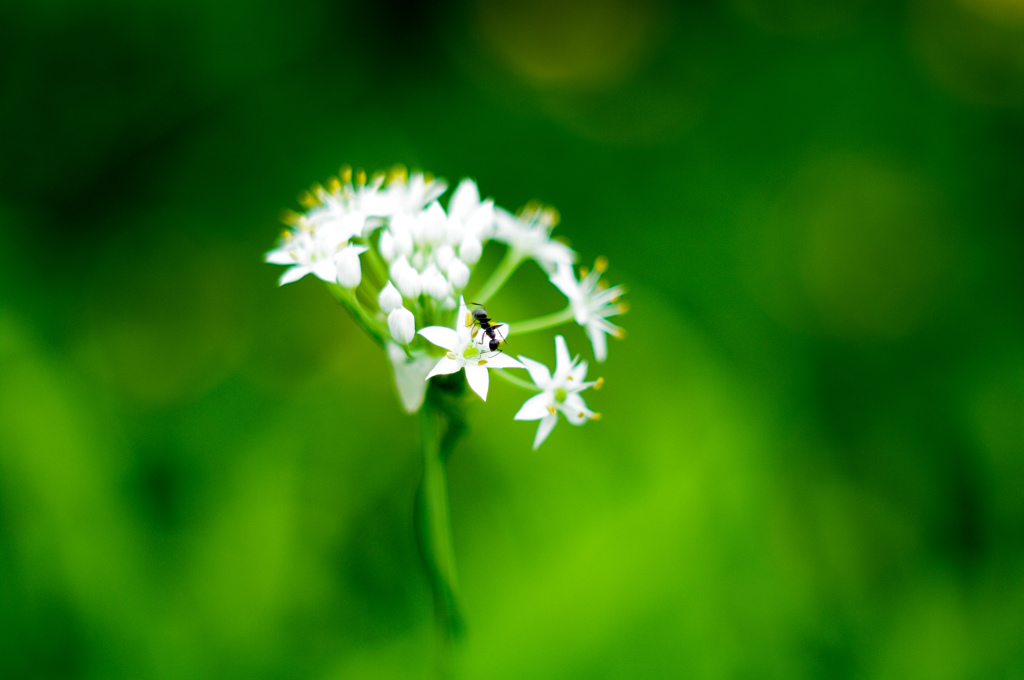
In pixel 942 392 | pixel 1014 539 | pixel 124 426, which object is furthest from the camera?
pixel 942 392

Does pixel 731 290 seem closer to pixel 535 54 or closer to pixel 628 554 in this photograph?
pixel 628 554

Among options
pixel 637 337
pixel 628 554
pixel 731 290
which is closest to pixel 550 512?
pixel 628 554

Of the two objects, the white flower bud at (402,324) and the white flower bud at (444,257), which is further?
the white flower bud at (444,257)

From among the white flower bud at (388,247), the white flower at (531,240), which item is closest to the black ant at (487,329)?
the white flower bud at (388,247)

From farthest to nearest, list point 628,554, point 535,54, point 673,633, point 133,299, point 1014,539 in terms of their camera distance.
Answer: point 535,54
point 133,299
point 1014,539
point 628,554
point 673,633

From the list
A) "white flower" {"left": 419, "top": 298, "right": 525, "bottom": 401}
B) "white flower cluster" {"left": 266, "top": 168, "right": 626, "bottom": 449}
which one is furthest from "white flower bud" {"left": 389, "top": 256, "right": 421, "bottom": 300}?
"white flower" {"left": 419, "top": 298, "right": 525, "bottom": 401}

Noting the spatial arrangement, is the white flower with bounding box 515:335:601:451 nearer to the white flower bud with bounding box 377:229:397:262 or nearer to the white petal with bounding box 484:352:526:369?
the white petal with bounding box 484:352:526:369

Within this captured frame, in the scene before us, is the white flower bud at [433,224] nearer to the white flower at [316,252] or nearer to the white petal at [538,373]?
the white flower at [316,252]
